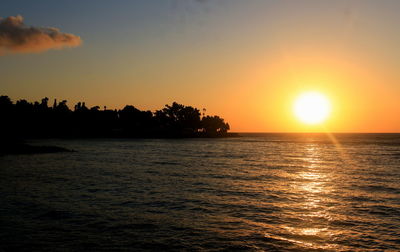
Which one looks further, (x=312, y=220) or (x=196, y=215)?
(x=196, y=215)

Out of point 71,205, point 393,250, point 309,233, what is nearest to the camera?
point 393,250

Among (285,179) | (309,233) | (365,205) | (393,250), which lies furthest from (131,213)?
(285,179)

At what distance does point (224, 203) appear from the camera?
25.1 metres

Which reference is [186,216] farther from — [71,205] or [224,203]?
[71,205]

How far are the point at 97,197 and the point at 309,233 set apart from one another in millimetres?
17570

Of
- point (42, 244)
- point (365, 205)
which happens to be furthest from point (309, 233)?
point (42, 244)

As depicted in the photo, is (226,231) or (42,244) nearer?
(42,244)

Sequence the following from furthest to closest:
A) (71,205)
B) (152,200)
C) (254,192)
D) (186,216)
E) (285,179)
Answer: (285,179), (254,192), (152,200), (71,205), (186,216)

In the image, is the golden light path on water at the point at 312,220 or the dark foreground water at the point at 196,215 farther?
the golden light path on water at the point at 312,220

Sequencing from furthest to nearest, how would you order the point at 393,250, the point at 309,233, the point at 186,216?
the point at 186,216 → the point at 309,233 → the point at 393,250

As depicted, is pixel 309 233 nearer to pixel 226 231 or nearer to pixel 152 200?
pixel 226 231

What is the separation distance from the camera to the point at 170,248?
1512 cm

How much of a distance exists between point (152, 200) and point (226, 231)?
980 cm

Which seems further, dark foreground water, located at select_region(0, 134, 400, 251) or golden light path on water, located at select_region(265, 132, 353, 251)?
golden light path on water, located at select_region(265, 132, 353, 251)
